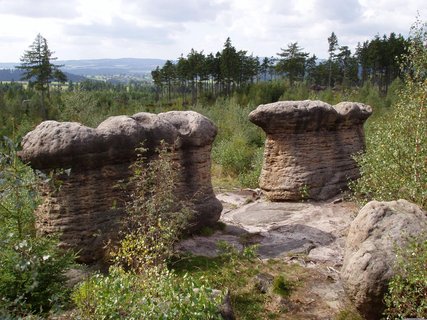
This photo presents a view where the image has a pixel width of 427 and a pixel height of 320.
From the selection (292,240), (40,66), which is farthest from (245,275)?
(40,66)

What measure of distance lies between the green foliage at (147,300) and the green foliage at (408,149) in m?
6.82

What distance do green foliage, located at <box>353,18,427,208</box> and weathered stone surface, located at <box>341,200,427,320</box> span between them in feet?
5.13

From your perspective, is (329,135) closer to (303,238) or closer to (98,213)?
(303,238)

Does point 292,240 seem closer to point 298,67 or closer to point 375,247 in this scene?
point 375,247

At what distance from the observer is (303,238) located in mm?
13070

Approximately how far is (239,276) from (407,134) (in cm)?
566

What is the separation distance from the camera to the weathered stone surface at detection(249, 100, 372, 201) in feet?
53.9

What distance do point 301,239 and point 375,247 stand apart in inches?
179

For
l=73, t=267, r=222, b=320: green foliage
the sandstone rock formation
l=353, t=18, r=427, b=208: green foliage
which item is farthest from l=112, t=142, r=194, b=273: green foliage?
l=353, t=18, r=427, b=208: green foliage

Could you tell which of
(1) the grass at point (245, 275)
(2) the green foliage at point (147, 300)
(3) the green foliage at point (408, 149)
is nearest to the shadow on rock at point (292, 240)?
(1) the grass at point (245, 275)

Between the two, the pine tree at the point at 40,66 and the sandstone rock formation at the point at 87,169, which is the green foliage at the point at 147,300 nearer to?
the sandstone rock formation at the point at 87,169

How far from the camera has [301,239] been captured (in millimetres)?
13008

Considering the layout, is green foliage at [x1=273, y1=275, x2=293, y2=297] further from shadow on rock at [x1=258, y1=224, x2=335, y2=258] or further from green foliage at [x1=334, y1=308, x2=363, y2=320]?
shadow on rock at [x1=258, y1=224, x2=335, y2=258]

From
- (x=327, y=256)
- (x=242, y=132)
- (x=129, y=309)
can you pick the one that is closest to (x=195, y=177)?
(x=327, y=256)
